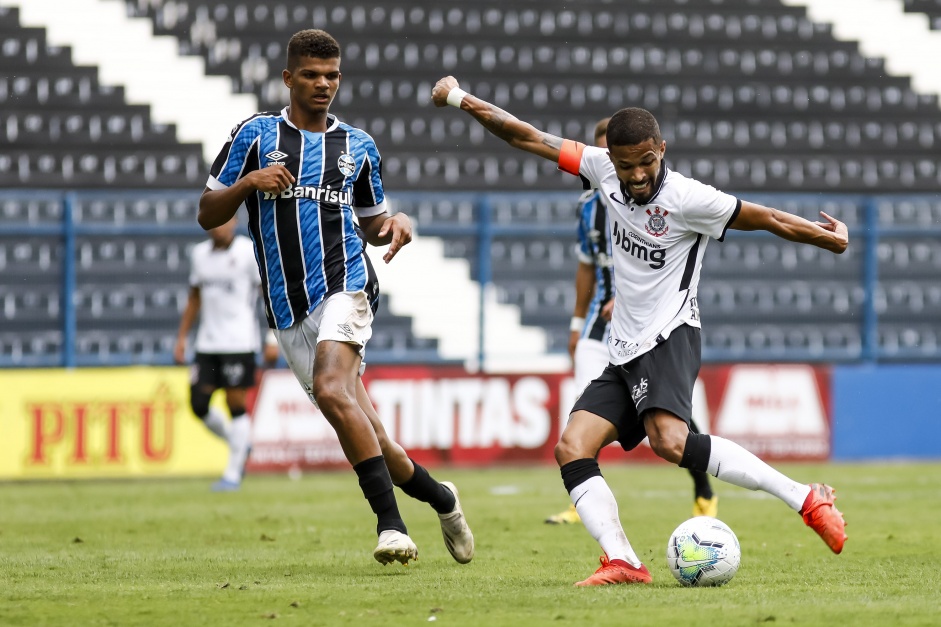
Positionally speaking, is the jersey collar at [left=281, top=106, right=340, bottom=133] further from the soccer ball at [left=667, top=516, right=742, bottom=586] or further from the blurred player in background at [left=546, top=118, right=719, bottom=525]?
the blurred player in background at [left=546, top=118, right=719, bottom=525]

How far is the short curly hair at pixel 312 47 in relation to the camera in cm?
631

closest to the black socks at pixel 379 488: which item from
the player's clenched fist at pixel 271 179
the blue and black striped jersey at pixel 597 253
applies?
the player's clenched fist at pixel 271 179

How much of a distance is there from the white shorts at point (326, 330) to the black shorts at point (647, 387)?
1.01 m

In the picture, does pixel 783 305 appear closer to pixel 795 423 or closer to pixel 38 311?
pixel 795 423

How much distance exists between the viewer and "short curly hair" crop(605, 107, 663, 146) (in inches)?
224

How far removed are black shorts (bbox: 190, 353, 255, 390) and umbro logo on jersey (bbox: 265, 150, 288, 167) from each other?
6.00 metres

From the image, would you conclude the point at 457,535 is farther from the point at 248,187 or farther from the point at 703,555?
the point at 248,187

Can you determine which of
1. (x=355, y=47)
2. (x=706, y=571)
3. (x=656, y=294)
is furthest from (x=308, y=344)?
(x=355, y=47)

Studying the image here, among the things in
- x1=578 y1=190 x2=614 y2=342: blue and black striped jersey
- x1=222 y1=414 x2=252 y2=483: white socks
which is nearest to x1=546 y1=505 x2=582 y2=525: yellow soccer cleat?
x1=578 y1=190 x2=614 y2=342: blue and black striped jersey

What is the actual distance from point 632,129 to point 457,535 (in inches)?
81.2

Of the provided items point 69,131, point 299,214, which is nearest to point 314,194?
point 299,214

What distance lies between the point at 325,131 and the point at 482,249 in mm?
8385

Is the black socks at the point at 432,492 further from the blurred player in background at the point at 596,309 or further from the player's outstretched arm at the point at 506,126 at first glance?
the blurred player in background at the point at 596,309

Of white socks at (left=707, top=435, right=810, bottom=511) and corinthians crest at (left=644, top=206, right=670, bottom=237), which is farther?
corinthians crest at (left=644, top=206, right=670, bottom=237)
